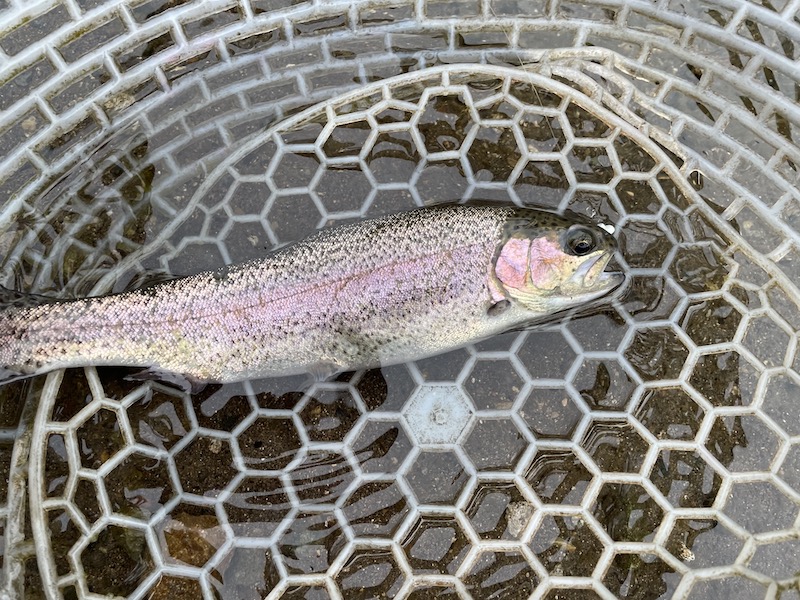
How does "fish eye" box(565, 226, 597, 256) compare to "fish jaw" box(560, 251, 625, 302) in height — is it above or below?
above

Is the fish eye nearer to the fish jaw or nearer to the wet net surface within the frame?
the fish jaw

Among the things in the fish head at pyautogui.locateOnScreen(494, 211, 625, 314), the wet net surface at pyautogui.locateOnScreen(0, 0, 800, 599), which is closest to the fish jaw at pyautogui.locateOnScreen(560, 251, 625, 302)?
the fish head at pyautogui.locateOnScreen(494, 211, 625, 314)

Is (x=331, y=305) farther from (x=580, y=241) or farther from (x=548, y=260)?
(x=580, y=241)

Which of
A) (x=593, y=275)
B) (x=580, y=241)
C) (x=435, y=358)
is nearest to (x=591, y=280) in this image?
(x=593, y=275)

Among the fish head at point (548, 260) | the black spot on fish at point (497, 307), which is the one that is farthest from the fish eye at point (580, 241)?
the black spot on fish at point (497, 307)

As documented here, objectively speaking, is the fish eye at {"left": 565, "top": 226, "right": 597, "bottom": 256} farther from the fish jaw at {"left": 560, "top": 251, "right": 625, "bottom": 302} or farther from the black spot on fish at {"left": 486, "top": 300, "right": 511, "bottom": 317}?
the black spot on fish at {"left": 486, "top": 300, "right": 511, "bottom": 317}

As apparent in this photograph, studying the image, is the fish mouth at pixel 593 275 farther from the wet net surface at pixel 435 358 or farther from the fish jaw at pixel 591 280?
the wet net surface at pixel 435 358

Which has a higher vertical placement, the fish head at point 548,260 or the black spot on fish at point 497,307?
the fish head at point 548,260
